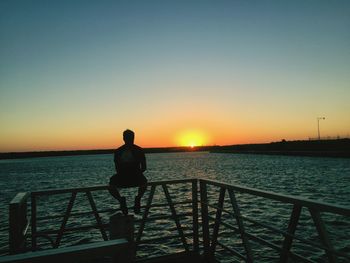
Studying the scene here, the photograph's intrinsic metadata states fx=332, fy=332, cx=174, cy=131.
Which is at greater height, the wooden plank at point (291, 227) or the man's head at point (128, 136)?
the man's head at point (128, 136)

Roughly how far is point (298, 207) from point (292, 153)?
443ft

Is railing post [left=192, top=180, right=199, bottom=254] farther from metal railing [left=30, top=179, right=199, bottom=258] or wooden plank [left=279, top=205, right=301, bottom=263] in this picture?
wooden plank [left=279, top=205, right=301, bottom=263]

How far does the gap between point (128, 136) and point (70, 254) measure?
4.54 metres

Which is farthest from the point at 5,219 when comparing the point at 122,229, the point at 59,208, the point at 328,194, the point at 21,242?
the point at 328,194

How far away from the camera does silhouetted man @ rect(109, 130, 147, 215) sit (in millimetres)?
5918

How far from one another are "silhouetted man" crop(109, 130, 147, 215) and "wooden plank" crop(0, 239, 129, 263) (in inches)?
166

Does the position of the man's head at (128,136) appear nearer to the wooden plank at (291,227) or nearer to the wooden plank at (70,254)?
the wooden plank at (291,227)

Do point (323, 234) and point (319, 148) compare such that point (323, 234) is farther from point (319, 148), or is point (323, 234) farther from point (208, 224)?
point (319, 148)

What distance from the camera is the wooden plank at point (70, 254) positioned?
1.55 m

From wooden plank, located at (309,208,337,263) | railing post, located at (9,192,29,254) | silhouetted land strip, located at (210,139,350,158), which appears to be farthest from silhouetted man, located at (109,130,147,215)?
silhouetted land strip, located at (210,139,350,158)

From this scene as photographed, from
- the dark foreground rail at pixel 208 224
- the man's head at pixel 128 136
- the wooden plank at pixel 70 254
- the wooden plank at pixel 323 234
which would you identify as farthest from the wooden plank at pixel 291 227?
the man's head at pixel 128 136

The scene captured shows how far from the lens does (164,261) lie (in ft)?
20.8

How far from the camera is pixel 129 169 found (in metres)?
6.00

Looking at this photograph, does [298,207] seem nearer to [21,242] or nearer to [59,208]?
[21,242]
